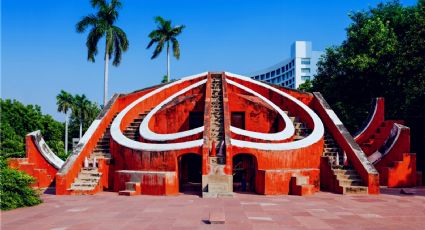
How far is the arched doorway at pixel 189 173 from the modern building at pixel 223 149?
4 cm

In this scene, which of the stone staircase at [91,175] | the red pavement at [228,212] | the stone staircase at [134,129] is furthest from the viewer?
the stone staircase at [134,129]

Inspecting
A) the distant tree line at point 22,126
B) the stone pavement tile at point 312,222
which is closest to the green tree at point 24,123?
the distant tree line at point 22,126

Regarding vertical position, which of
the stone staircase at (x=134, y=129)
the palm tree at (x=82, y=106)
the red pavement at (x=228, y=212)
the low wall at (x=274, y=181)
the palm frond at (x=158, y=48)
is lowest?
the red pavement at (x=228, y=212)

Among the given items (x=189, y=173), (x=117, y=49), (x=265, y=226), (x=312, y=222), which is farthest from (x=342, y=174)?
→ (x=117, y=49)

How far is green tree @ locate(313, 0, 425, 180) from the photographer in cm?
1814

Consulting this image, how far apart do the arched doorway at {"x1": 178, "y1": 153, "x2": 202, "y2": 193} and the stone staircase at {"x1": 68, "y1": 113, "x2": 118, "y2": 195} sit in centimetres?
247

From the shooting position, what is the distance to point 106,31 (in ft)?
83.0

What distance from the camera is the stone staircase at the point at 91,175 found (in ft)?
41.6

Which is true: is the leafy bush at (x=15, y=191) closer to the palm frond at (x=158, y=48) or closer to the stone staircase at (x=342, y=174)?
the stone staircase at (x=342, y=174)

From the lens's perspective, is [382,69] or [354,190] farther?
[382,69]

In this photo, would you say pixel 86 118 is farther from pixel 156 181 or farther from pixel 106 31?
pixel 156 181

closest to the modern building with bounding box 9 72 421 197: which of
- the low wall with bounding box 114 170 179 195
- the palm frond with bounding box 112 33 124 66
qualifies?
the low wall with bounding box 114 170 179 195

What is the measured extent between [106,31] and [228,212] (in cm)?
1889

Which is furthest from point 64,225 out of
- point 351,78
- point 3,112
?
point 3,112
